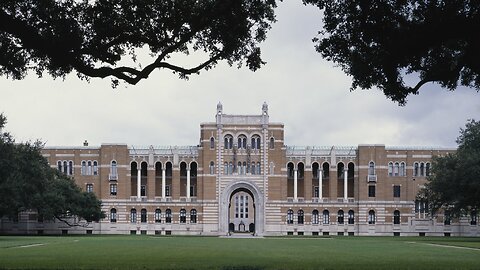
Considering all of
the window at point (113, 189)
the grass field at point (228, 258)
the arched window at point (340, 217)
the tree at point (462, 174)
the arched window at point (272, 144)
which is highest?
the arched window at point (272, 144)

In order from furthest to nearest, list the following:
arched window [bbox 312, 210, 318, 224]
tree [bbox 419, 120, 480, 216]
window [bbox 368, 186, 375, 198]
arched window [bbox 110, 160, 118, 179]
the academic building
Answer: arched window [bbox 312, 210, 318, 224] → window [bbox 368, 186, 375, 198] → arched window [bbox 110, 160, 118, 179] → the academic building → tree [bbox 419, 120, 480, 216]

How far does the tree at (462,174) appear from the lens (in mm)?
75500

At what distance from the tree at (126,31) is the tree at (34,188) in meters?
47.3

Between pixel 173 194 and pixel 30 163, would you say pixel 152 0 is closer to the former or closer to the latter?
pixel 30 163

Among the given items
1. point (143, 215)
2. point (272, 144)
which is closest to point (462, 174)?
point (272, 144)

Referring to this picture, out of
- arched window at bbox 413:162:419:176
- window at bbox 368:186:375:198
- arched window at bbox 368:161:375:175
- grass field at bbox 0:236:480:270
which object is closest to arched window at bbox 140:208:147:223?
window at bbox 368:186:375:198

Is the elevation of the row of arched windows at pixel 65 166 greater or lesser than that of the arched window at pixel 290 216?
greater

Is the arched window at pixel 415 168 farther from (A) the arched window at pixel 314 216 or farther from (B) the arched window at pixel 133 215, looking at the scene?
(B) the arched window at pixel 133 215

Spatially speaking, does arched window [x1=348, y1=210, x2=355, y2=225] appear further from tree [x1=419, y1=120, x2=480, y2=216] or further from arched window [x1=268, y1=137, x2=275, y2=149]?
tree [x1=419, y1=120, x2=480, y2=216]

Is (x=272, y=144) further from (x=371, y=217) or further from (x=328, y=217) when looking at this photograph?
(x=371, y=217)

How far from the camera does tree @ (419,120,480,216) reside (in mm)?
75500

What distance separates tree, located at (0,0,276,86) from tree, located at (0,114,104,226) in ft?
155

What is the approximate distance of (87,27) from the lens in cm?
2478

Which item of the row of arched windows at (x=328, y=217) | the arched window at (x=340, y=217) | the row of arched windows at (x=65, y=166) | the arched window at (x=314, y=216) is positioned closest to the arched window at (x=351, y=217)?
the row of arched windows at (x=328, y=217)
